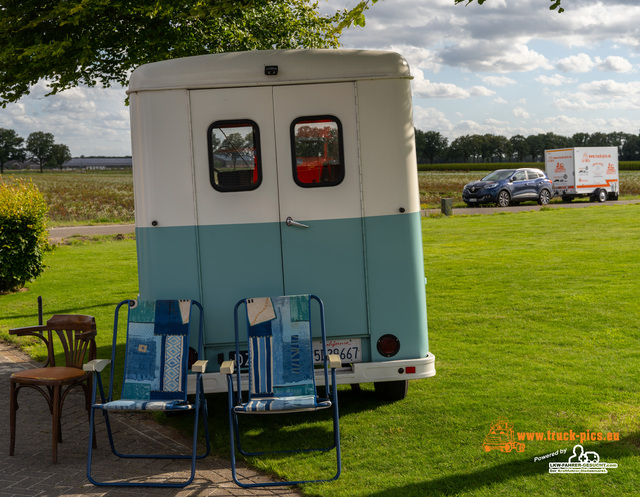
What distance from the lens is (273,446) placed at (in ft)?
16.8

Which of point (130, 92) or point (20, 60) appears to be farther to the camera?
point (20, 60)

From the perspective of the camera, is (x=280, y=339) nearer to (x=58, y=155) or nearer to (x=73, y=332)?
(x=73, y=332)

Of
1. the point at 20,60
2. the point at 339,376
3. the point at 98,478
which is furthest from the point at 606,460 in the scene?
the point at 20,60

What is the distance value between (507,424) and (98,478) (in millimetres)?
2958

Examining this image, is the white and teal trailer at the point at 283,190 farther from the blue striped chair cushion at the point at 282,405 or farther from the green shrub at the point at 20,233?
the green shrub at the point at 20,233

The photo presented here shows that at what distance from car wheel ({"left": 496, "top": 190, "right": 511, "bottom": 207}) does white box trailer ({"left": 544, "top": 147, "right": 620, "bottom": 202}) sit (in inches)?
164

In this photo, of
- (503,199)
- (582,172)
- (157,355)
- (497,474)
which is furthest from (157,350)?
(582,172)

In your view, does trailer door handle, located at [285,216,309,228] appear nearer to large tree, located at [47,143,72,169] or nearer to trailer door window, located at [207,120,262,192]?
trailer door window, located at [207,120,262,192]

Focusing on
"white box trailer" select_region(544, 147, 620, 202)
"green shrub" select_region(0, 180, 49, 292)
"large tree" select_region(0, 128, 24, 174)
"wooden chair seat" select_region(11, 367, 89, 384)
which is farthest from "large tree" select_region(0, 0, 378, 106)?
"large tree" select_region(0, 128, 24, 174)

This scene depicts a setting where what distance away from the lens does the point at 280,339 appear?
5.00 metres

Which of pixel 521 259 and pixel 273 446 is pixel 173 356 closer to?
pixel 273 446

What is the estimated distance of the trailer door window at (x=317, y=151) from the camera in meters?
5.18

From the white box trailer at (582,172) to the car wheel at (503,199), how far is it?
4164mm

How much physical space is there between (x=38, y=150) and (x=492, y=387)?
96627mm
